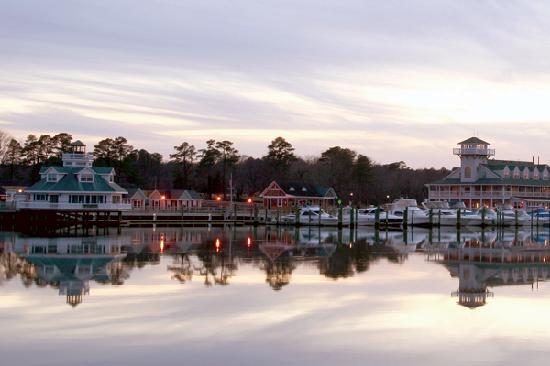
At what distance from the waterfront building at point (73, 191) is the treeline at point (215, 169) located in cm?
3584

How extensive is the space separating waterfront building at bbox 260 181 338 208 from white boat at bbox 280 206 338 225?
801 inches

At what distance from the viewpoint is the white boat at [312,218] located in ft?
277

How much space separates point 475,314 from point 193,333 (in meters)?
8.19

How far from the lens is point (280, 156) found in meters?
138

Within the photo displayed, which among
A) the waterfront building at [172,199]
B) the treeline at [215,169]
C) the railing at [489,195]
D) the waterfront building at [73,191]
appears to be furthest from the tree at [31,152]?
the railing at [489,195]

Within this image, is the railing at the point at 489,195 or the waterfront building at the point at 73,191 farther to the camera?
the railing at the point at 489,195

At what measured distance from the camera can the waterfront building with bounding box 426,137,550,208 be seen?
109000 millimetres

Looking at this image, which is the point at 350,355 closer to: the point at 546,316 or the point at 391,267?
the point at 546,316

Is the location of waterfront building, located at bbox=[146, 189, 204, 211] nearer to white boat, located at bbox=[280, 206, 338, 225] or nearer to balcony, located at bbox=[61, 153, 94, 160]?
white boat, located at bbox=[280, 206, 338, 225]

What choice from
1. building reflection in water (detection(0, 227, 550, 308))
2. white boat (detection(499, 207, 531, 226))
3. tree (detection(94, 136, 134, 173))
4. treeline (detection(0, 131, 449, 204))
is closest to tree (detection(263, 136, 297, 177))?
treeline (detection(0, 131, 449, 204))

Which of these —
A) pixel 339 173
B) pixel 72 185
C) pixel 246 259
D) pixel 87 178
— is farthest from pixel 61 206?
A: pixel 339 173

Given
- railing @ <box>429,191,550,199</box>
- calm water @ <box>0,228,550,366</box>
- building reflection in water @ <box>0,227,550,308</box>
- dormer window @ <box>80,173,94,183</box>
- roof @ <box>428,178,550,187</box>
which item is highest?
roof @ <box>428,178,550,187</box>

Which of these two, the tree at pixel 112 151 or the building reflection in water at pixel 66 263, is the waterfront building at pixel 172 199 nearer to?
the tree at pixel 112 151

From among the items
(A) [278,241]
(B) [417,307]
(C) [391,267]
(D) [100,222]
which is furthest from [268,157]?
(B) [417,307]
